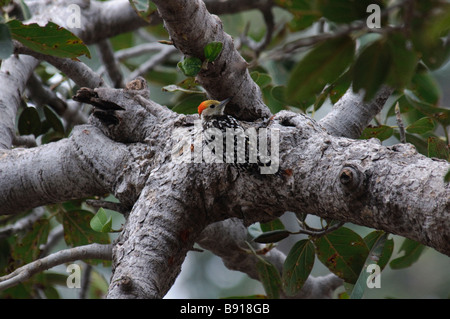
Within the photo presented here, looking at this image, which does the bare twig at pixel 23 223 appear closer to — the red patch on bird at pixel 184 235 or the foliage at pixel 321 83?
the foliage at pixel 321 83

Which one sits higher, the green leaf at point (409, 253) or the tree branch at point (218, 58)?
the tree branch at point (218, 58)

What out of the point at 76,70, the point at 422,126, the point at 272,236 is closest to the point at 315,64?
the point at 272,236

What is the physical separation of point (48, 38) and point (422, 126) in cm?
147

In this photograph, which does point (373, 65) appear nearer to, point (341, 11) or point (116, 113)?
point (341, 11)

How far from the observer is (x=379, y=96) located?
1848 mm

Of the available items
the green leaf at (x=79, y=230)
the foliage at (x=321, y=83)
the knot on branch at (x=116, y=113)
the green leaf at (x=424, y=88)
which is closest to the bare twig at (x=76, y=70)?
the foliage at (x=321, y=83)

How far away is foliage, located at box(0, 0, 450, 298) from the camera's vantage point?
0.64 meters

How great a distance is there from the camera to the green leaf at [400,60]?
25.1 inches

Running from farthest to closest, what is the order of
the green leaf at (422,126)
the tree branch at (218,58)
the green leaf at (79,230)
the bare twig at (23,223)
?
the bare twig at (23,223), the green leaf at (79,230), the green leaf at (422,126), the tree branch at (218,58)

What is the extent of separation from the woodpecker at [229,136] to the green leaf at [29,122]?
113cm

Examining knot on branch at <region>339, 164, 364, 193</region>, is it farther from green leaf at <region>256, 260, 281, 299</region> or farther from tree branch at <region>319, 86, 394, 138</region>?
green leaf at <region>256, 260, 281, 299</region>
